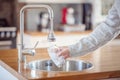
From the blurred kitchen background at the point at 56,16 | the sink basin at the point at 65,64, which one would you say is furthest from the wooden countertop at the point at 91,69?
the blurred kitchen background at the point at 56,16

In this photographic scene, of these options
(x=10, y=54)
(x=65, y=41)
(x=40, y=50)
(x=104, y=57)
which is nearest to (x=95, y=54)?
(x=104, y=57)

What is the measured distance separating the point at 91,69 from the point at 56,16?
3.06m

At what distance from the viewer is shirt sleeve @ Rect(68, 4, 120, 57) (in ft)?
6.23

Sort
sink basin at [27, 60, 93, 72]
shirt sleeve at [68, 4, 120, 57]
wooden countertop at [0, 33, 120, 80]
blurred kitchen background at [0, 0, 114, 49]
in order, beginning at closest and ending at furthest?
wooden countertop at [0, 33, 120, 80]
shirt sleeve at [68, 4, 120, 57]
sink basin at [27, 60, 93, 72]
blurred kitchen background at [0, 0, 114, 49]

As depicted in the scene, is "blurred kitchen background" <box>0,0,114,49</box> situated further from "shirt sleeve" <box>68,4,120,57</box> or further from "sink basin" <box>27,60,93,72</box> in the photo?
"shirt sleeve" <box>68,4,120,57</box>

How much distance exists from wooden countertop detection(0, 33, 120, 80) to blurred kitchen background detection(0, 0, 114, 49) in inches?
64.5

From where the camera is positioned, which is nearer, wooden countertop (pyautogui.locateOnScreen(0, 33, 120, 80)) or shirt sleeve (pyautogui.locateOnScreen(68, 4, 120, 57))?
wooden countertop (pyautogui.locateOnScreen(0, 33, 120, 80))

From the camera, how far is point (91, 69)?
1819 mm

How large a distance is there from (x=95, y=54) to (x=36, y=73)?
2.67 ft

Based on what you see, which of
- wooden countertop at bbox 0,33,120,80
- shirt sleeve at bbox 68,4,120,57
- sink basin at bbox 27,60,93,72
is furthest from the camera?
sink basin at bbox 27,60,93,72

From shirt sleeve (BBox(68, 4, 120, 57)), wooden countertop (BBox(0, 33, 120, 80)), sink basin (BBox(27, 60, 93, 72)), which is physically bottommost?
sink basin (BBox(27, 60, 93, 72))

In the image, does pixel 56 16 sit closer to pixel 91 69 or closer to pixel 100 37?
pixel 100 37

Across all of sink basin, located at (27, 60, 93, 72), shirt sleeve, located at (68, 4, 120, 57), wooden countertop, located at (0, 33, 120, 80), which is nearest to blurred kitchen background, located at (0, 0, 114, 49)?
wooden countertop, located at (0, 33, 120, 80)

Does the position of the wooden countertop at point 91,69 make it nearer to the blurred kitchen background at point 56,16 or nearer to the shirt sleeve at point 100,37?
the shirt sleeve at point 100,37
